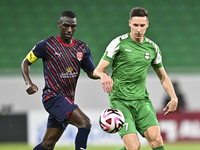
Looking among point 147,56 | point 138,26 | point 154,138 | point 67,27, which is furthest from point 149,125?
point 67,27

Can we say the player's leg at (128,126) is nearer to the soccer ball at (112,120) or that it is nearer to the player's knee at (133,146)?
the player's knee at (133,146)

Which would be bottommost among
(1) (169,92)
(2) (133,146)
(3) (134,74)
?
(2) (133,146)

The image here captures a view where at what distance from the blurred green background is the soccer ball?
309 inches

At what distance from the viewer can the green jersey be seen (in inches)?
213

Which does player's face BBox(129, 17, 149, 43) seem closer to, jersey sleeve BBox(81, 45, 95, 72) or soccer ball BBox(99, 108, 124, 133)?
jersey sleeve BBox(81, 45, 95, 72)

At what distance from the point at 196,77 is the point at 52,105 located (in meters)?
6.62

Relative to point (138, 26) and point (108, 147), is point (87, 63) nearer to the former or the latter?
point (138, 26)

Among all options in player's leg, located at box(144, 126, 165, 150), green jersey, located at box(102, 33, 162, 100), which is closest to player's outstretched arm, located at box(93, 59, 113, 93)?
green jersey, located at box(102, 33, 162, 100)

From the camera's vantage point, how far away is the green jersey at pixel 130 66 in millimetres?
5422

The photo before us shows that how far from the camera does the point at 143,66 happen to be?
552cm

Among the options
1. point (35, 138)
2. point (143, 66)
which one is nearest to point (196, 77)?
point (35, 138)

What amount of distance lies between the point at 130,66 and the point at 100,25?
852 centimetres

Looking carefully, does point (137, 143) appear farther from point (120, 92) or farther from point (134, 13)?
point (134, 13)

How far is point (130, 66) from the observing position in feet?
17.9
